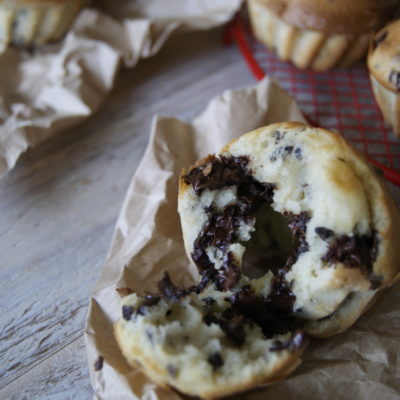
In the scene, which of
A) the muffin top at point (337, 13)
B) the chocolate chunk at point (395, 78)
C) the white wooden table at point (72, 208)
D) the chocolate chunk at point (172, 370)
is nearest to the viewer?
the chocolate chunk at point (172, 370)

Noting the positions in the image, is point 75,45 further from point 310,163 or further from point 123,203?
point 310,163

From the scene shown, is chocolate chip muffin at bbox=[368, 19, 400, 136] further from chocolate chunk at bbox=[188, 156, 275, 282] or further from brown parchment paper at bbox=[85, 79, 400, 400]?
chocolate chunk at bbox=[188, 156, 275, 282]

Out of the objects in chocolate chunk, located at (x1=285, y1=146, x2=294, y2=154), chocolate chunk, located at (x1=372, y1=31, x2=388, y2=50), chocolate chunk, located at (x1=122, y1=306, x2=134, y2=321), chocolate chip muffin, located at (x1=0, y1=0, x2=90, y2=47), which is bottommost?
chocolate chunk, located at (x1=372, y1=31, x2=388, y2=50)

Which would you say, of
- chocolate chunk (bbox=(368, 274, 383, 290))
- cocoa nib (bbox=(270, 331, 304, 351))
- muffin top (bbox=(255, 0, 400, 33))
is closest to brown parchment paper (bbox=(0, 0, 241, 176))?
muffin top (bbox=(255, 0, 400, 33))

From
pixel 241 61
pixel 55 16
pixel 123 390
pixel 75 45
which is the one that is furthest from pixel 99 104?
Answer: pixel 123 390

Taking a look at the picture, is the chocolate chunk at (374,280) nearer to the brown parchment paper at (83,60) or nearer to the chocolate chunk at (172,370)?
the chocolate chunk at (172,370)

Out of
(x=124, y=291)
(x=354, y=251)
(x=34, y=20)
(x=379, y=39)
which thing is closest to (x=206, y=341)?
(x=124, y=291)

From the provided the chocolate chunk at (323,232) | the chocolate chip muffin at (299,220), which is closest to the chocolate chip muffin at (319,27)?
the chocolate chip muffin at (299,220)
